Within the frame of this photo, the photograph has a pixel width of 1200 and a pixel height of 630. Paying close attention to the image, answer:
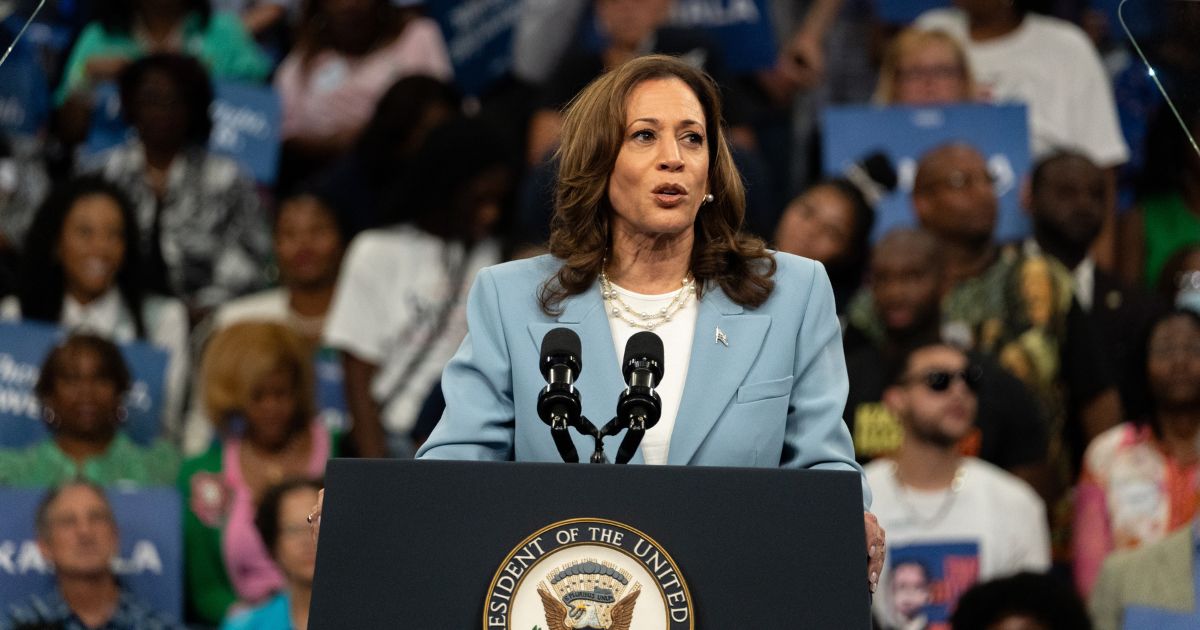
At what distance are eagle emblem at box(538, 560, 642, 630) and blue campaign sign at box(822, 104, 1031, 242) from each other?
4155mm

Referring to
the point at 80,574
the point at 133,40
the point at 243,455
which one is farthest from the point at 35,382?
the point at 133,40

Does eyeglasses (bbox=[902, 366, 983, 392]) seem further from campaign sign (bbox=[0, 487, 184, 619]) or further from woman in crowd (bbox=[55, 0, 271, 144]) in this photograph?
woman in crowd (bbox=[55, 0, 271, 144])

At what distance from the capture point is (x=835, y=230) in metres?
6.05

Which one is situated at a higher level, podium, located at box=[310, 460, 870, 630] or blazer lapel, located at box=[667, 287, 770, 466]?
blazer lapel, located at box=[667, 287, 770, 466]

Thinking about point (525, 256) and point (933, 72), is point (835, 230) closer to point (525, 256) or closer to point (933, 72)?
→ point (933, 72)

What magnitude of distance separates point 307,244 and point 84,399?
1.12 m

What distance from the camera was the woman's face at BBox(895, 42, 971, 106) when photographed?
262 inches

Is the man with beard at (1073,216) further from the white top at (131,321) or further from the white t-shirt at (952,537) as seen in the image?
the white top at (131,321)

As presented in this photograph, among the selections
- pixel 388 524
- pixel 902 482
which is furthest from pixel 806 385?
pixel 902 482

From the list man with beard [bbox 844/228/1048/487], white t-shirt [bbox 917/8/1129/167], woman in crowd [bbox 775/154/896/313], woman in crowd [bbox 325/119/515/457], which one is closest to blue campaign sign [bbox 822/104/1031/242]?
woman in crowd [bbox 775/154/896/313]

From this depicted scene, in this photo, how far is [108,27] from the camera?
24.6 ft

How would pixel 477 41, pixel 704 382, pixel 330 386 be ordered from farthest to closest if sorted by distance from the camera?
pixel 477 41
pixel 330 386
pixel 704 382

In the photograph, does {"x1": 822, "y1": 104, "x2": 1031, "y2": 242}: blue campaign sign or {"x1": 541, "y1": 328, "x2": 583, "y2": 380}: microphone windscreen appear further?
{"x1": 822, "y1": 104, "x2": 1031, "y2": 242}: blue campaign sign

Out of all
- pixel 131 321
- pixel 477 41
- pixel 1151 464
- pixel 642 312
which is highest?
pixel 477 41
